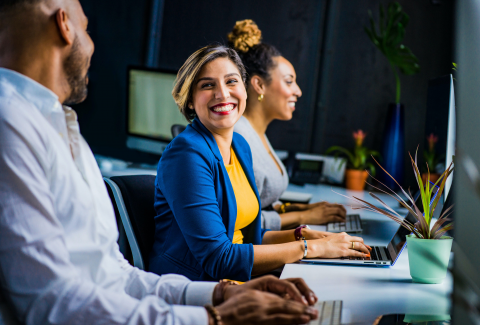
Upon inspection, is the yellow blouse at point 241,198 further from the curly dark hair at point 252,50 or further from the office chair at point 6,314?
the office chair at point 6,314

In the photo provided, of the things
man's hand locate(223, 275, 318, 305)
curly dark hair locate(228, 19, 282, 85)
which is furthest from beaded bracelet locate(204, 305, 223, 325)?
curly dark hair locate(228, 19, 282, 85)

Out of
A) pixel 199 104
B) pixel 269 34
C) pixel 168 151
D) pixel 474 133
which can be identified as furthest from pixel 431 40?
pixel 474 133

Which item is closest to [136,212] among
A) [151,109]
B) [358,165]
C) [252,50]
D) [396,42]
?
[252,50]

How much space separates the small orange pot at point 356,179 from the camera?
8.95 feet

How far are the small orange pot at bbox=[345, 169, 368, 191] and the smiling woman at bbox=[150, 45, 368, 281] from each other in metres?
1.27

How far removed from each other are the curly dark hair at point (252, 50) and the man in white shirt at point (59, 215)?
130 cm

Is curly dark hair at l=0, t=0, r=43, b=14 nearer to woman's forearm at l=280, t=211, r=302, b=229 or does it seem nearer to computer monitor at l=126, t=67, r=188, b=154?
woman's forearm at l=280, t=211, r=302, b=229

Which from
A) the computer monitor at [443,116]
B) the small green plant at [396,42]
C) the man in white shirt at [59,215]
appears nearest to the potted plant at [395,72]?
the small green plant at [396,42]

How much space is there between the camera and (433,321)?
853 mm

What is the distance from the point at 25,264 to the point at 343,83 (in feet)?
9.01

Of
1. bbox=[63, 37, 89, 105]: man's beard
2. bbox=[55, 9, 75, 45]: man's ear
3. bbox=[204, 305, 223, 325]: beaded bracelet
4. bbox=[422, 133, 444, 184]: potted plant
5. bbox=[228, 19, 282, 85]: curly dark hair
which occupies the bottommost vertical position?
bbox=[204, 305, 223, 325]: beaded bracelet

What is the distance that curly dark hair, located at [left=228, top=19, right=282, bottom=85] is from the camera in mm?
2045

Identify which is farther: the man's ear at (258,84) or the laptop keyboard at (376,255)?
the man's ear at (258,84)

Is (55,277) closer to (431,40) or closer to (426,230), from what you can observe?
(426,230)
